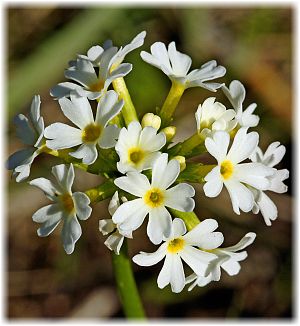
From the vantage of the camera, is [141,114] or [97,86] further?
[141,114]

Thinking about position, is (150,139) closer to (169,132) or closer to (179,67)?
(169,132)

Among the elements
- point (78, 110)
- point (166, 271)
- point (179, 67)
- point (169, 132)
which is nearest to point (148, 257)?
point (166, 271)

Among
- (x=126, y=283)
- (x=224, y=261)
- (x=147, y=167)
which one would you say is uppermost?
(x=147, y=167)

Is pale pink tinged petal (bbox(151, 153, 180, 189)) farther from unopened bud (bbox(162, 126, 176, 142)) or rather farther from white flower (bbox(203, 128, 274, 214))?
unopened bud (bbox(162, 126, 176, 142))

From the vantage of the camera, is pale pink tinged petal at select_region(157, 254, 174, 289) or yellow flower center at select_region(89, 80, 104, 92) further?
yellow flower center at select_region(89, 80, 104, 92)

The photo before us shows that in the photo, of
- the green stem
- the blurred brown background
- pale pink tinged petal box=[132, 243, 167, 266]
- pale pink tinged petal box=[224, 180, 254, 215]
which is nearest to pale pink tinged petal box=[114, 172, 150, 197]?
pale pink tinged petal box=[132, 243, 167, 266]

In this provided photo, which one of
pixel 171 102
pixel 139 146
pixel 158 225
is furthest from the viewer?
pixel 171 102
